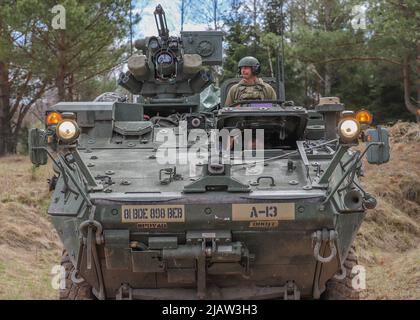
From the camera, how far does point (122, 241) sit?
5445mm

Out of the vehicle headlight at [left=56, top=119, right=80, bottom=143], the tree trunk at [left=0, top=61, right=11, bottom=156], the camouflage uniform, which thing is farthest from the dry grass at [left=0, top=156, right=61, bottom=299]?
the tree trunk at [left=0, top=61, right=11, bottom=156]

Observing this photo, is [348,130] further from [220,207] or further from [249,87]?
[249,87]

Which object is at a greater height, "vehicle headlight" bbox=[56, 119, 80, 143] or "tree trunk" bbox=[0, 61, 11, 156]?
"vehicle headlight" bbox=[56, 119, 80, 143]

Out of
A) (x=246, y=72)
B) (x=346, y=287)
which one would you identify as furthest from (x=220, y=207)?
(x=246, y=72)

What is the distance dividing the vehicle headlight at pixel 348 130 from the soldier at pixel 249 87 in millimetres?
2858

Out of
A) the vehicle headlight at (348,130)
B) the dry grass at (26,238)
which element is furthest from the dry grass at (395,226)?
the dry grass at (26,238)

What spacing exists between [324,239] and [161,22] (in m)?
4.77

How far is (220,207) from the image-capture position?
544 cm

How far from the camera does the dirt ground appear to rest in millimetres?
7848

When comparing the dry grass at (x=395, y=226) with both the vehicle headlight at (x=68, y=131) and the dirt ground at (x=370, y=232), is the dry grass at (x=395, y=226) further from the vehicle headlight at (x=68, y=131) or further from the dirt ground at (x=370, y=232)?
the vehicle headlight at (x=68, y=131)

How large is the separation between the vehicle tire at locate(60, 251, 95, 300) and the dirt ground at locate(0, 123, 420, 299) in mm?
1190

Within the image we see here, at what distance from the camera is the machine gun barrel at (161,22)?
368 inches

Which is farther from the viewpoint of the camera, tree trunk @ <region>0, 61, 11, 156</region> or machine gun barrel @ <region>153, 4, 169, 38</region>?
tree trunk @ <region>0, 61, 11, 156</region>

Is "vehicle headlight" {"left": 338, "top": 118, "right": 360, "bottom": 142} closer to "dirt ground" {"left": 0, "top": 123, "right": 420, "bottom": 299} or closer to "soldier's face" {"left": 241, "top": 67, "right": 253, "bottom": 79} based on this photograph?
"dirt ground" {"left": 0, "top": 123, "right": 420, "bottom": 299}
